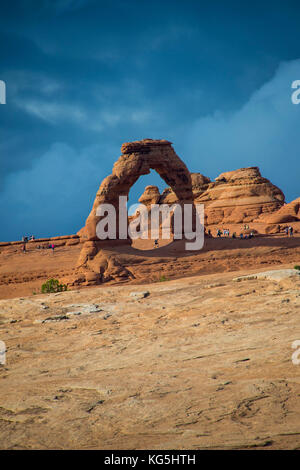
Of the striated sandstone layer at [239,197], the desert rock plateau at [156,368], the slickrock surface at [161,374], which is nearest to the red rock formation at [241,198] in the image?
the striated sandstone layer at [239,197]

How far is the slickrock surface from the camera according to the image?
3055 millimetres

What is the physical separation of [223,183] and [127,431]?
45.5m

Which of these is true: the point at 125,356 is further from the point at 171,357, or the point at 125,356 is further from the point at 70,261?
the point at 70,261

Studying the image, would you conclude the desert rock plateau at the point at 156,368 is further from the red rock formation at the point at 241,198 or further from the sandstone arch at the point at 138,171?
the red rock formation at the point at 241,198

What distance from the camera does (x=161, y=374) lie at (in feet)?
14.5

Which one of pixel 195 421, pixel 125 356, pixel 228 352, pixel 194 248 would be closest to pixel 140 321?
pixel 125 356

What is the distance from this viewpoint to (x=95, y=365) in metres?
5.17

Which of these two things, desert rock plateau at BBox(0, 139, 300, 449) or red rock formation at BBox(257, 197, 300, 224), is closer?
desert rock plateau at BBox(0, 139, 300, 449)

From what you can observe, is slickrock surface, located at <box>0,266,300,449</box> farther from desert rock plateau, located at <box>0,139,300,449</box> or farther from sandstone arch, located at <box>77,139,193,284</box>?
sandstone arch, located at <box>77,139,193,284</box>
